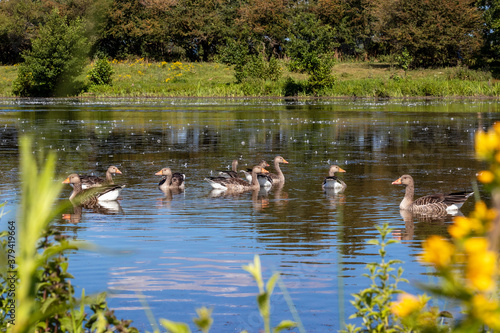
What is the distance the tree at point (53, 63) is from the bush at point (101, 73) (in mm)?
1375

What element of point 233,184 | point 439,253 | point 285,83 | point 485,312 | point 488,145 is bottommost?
point 233,184

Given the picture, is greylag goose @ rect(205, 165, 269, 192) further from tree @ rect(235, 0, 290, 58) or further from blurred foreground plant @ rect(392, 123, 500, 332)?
tree @ rect(235, 0, 290, 58)

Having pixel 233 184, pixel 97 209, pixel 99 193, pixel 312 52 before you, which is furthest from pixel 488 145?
pixel 312 52

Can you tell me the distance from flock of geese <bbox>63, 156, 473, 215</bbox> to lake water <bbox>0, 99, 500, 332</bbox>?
0.98 ft

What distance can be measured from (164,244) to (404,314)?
8.98 m

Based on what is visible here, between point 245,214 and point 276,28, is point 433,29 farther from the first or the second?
point 245,214

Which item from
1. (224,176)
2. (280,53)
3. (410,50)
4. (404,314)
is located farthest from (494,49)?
(404,314)

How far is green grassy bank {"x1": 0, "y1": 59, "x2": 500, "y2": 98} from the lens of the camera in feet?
188

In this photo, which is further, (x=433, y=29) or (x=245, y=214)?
(x=433, y=29)

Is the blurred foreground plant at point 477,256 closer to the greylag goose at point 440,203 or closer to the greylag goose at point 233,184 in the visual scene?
the greylag goose at point 440,203

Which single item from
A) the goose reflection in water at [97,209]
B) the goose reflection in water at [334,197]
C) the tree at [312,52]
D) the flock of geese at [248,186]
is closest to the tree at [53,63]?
the tree at [312,52]

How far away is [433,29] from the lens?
64500mm

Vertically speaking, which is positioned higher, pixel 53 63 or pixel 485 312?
pixel 53 63

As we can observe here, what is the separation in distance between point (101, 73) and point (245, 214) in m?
55.8
